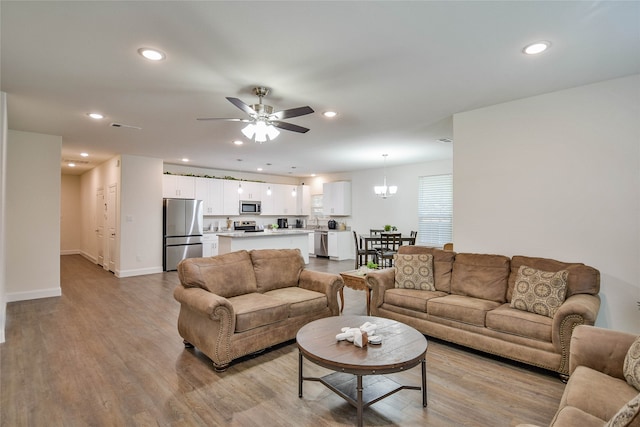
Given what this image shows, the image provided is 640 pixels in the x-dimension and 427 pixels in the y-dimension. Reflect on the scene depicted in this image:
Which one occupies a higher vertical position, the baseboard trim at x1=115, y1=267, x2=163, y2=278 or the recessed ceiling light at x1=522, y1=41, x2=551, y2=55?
the recessed ceiling light at x1=522, y1=41, x2=551, y2=55

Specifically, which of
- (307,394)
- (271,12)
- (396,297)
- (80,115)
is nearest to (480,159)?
(396,297)

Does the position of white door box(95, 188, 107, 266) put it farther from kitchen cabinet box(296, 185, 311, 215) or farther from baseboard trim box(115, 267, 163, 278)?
kitchen cabinet box(296, 185, 311, 215)

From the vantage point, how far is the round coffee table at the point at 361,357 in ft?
6.45

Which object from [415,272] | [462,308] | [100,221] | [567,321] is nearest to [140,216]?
[100,221]

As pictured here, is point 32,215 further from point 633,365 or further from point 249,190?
point 633,365

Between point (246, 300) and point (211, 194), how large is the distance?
19.1ft

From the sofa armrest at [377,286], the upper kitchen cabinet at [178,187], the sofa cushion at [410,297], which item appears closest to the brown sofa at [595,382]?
the sofa cushion at [410,297]

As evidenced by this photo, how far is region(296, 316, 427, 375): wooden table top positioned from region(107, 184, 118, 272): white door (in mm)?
6418

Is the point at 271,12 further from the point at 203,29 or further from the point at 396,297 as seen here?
the point at 396,297

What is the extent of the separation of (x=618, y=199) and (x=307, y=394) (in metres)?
3.49

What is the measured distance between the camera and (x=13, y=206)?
4.89 m

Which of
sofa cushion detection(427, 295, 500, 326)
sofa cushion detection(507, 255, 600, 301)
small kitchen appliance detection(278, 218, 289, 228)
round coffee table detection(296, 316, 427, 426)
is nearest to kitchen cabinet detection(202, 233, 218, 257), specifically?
small kitchen appliance detection(278, 218, 289, 228)

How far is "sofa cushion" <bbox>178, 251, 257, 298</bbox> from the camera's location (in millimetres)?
3193

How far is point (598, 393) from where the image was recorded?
1.60 meters
